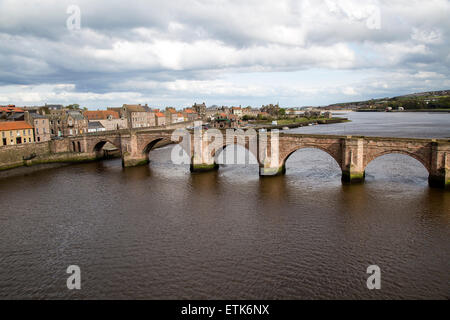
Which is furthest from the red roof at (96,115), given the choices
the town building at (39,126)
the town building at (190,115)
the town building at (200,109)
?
the town building at (200,109)

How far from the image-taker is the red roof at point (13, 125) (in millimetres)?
55062

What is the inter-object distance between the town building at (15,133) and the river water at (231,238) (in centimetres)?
1912

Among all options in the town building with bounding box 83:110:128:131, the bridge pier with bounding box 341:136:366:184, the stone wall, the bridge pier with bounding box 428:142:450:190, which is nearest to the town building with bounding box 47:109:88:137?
the town building with bounding box 83:110:128:131

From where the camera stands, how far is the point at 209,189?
122ft

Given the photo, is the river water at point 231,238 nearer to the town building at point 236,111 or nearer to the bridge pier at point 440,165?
the bridge pier at point 440,165

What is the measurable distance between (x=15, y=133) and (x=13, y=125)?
173cm

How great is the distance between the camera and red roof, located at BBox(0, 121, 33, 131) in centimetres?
5506

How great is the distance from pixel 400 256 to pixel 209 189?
70.4ft

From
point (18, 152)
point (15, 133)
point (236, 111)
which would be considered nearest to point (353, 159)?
point (18, 152)

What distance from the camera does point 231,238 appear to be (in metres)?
23.3

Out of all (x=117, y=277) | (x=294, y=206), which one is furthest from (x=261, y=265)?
(x=294, y=206)
